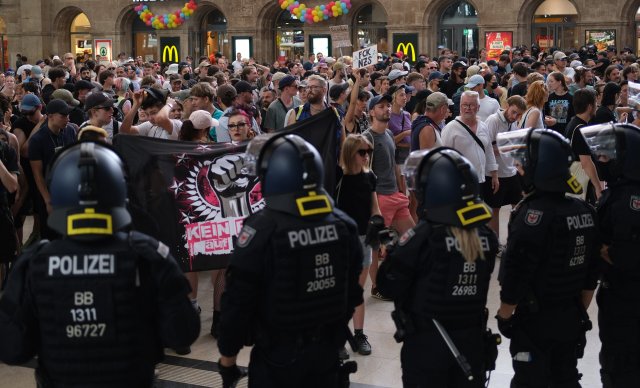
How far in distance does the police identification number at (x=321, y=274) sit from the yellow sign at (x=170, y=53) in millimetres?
30250

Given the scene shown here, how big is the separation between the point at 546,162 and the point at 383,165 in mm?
3356

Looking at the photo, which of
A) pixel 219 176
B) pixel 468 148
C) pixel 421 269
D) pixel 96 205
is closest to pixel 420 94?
pixel 468 148

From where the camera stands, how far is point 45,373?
12.8ft

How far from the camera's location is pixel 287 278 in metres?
4.25

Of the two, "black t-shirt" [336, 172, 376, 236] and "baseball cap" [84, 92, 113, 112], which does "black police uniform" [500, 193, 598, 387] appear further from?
"baseball cap" [84, 92, 113, 112]

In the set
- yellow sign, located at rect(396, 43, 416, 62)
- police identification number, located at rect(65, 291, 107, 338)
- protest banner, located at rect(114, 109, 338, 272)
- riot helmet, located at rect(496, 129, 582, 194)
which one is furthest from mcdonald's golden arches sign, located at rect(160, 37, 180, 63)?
police identification number, located at rect(65, 291, 107, 338)

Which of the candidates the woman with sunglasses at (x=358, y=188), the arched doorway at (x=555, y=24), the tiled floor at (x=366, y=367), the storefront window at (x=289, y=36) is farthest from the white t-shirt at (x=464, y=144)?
the storefront window at (x=289, y=36)

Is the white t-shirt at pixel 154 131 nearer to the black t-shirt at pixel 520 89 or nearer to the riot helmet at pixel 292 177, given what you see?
the riot helmet at pixel 292 177

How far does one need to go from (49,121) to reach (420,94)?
4.50 meters

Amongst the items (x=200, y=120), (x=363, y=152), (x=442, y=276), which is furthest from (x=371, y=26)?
(x=442, y=276)

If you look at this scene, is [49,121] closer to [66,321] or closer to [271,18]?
[66,321]

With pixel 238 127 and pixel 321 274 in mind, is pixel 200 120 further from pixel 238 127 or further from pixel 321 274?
pixel 321 274

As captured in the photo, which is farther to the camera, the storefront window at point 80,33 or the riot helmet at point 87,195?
the storefront window at point 80,33

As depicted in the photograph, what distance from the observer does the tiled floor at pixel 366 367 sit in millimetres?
6426
